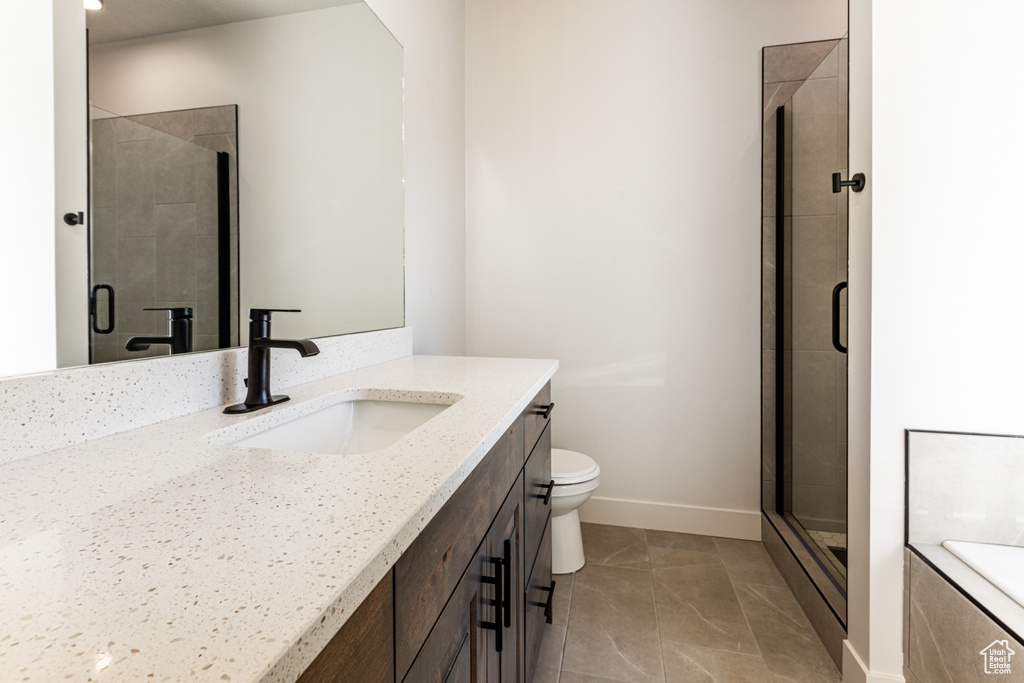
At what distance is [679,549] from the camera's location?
2225 millimetres

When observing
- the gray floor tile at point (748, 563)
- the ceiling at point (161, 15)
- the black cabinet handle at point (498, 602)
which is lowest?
the gray floor tile at point (748, 563)

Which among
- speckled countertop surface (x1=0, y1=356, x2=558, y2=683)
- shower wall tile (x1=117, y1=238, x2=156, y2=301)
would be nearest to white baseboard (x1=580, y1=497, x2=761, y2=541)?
speckled countertop surface (x1=0, y1=356, x2=558, y2=683)

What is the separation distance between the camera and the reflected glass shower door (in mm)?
1610

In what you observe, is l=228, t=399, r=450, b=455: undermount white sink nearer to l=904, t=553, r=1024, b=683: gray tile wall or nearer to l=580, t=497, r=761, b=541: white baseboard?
l=904, t=553, r=1024, b=683: gray tile wall

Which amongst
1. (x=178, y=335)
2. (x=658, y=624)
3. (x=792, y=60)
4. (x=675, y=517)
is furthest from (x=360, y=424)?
(x=792, y=60)

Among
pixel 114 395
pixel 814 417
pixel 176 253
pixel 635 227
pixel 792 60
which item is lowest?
pixel 814 417

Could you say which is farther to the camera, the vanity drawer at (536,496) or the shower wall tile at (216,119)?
the vanity drawer at (536,496)

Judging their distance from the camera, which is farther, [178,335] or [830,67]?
[830,67]

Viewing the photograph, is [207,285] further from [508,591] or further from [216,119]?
[508,591]

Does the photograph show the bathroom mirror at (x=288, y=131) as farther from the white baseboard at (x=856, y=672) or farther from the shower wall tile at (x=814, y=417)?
the white baseboard at (x=856, y=672)

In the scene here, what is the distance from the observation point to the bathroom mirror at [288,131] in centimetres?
82

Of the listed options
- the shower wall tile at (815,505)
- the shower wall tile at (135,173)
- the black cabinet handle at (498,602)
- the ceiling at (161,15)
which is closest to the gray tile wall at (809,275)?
the shower wall tile at (815,505)

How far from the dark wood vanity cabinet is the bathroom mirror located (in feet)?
1.98

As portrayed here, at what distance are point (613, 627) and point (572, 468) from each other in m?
0.55
